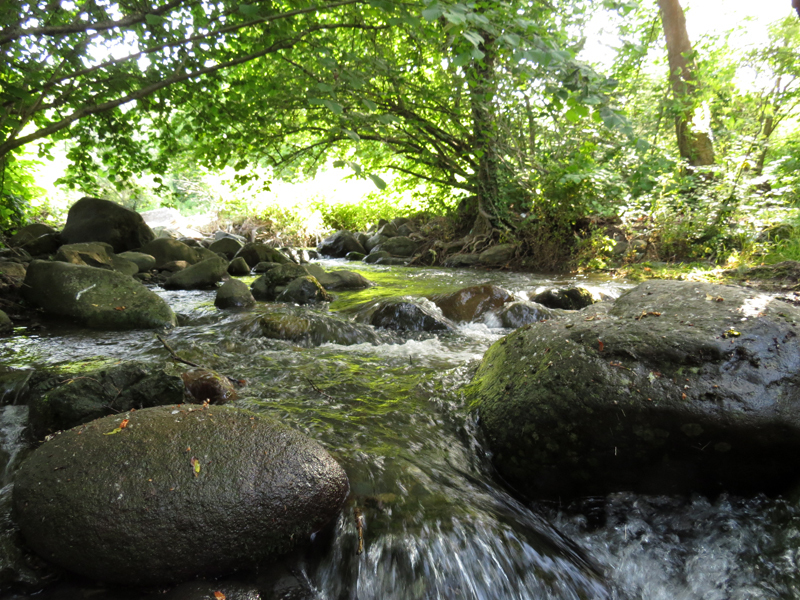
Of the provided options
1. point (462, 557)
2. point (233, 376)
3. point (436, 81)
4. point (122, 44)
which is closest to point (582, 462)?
point (462, 557)

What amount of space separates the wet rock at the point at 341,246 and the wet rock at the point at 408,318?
30.5 feet

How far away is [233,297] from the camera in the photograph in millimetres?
5945

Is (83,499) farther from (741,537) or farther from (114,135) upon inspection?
(114,135)

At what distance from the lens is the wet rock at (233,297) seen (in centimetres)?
590

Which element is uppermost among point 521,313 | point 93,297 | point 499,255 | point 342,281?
point 93,297

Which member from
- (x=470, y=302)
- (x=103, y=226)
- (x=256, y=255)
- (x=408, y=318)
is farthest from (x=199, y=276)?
(x=470, y=302)

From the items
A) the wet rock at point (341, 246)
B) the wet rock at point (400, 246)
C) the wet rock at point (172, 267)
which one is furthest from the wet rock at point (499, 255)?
the wet rock at point (172, 267)

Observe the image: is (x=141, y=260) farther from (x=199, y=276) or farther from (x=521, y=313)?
(x=521, y=313)

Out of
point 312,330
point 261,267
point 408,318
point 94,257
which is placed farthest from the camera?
point 261,267

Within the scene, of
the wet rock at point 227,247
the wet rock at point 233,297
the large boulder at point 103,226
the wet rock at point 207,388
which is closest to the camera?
the wet rock at point 207,388

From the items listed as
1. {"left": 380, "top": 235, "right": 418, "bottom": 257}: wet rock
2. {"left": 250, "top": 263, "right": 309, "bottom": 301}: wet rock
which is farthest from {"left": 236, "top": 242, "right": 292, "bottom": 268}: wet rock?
{"left": 380, "top": 235, "right": 418, "bottom": 257}: wet rock

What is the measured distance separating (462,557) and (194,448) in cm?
118

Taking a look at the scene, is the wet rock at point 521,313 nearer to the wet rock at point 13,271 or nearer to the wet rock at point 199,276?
the wet rock at point 199,276

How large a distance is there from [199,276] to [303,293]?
231cm
